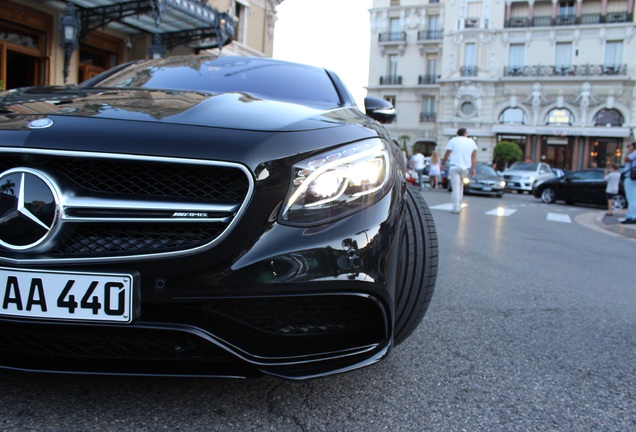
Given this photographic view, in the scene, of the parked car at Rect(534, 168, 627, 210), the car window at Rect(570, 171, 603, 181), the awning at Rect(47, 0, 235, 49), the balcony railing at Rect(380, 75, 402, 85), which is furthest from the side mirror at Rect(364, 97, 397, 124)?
the balcony railing at Rect(380, 75, 402, 85)

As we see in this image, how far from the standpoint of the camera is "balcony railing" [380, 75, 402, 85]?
1935 inches

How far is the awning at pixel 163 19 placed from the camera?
12266mm

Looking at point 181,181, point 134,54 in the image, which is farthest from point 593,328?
point 134,54

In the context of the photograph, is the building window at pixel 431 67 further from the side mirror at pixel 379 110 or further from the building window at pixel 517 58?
the side mirror at pixel 379 110

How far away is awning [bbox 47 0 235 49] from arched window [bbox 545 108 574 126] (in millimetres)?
32084

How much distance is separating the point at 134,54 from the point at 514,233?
12.6 meters

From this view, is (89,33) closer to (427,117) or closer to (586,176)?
(586,176)

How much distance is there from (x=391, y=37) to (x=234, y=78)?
4947 cm

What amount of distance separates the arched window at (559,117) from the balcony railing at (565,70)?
2605 mm

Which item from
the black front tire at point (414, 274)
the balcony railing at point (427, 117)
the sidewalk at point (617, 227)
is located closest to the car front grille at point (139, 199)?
the black front tire at point (414, 274)

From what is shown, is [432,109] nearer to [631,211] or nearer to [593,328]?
[631,211]

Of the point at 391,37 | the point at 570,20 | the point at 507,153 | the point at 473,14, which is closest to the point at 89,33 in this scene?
the point at 507,153

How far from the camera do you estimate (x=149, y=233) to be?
1427 mm

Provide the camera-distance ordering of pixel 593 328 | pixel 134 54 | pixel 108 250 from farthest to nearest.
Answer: pixel 134 54 < pixel 593 328 < pixel 108 250
